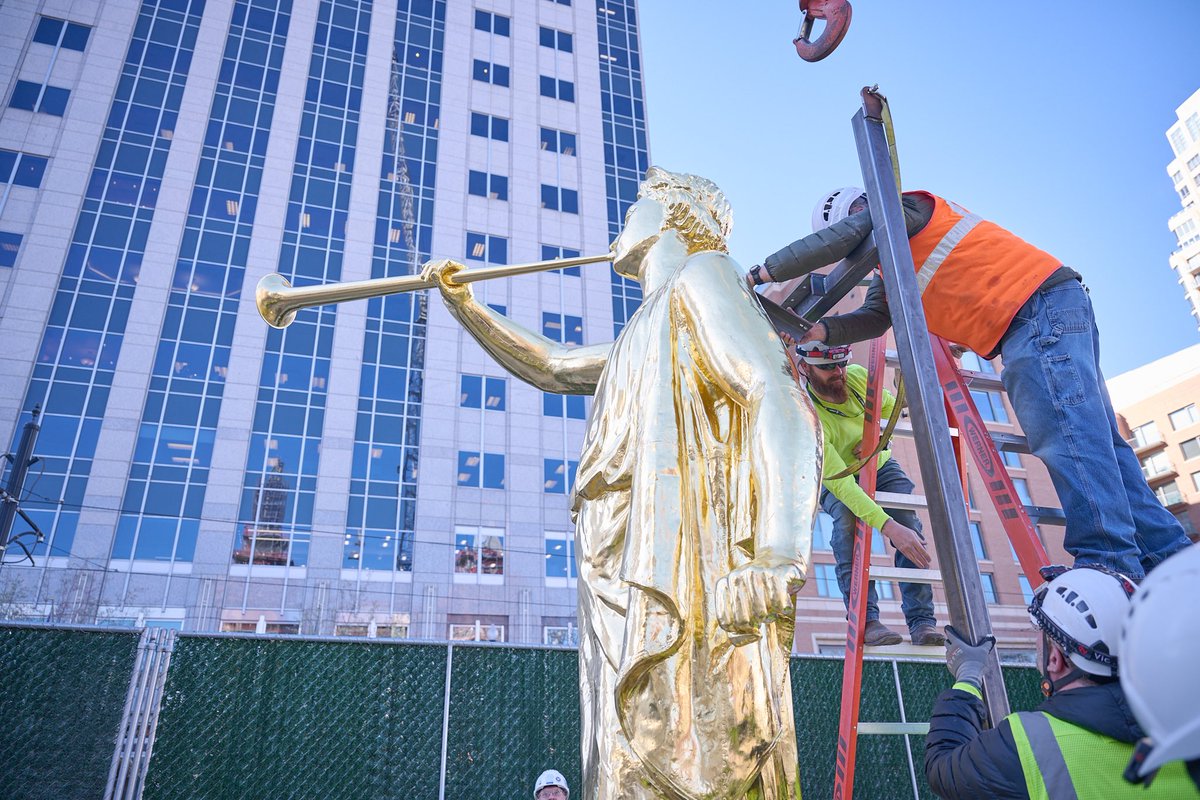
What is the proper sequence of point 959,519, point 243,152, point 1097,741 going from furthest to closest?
point 243,152 → point 959,519 → point 1097,741

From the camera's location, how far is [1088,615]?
2.15 metres

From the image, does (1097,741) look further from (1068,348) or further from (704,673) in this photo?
(1068,348)

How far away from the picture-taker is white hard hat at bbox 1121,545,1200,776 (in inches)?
44.5

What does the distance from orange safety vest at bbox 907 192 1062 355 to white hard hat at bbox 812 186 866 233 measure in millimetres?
363

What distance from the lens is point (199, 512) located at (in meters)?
28.4

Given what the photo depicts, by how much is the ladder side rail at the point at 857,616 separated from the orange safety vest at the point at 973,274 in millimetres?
523

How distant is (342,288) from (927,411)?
225cm

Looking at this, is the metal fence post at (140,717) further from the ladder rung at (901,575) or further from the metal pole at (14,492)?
the metal pole at (14,492)

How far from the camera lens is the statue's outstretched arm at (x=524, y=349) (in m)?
3.34

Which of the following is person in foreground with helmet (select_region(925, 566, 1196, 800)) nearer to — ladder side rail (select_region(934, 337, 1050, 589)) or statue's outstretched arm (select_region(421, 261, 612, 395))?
ladder side rail (select_region(934, 337, 1050, 589))

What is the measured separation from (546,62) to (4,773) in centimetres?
4062

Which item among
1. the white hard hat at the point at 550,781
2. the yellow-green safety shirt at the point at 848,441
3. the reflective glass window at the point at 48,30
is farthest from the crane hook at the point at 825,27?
the reflective glass window at the point at 48,30

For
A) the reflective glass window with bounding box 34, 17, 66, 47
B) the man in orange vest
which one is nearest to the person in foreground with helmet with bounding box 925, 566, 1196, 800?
the man in orange vest

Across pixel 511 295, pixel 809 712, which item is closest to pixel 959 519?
pixel 809 712
